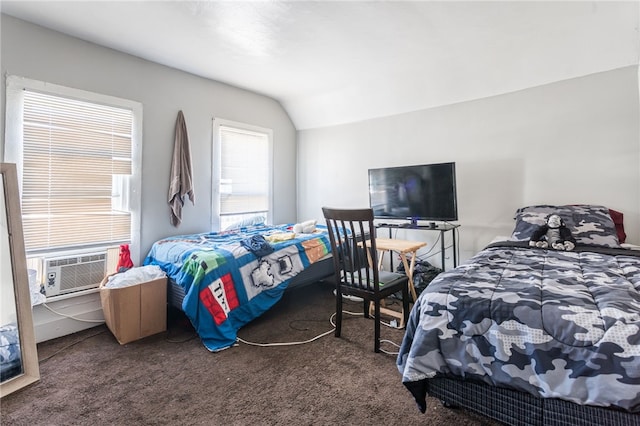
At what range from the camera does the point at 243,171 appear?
4242 millimetres

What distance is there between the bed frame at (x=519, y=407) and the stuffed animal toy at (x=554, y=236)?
154 centimetres

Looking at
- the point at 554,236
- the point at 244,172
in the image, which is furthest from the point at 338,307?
the point at 244,172

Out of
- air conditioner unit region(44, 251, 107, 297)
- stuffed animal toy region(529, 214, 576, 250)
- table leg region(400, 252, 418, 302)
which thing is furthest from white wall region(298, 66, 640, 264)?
air conditioner unit region(44, 251, 107, 297)

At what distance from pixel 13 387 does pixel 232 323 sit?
4.36 feet

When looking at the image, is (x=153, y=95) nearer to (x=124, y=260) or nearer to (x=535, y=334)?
(x=124, y=260)

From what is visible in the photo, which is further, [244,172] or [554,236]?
[244,172]

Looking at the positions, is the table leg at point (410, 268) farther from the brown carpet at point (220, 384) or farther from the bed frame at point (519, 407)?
the bed frame at point (519, 407)

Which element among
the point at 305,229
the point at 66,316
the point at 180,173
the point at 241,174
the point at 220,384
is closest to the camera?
the point at 220,384

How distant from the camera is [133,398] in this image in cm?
183

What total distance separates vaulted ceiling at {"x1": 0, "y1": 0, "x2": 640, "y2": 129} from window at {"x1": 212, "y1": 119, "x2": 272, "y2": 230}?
2.38ft

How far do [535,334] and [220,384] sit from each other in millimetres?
1741

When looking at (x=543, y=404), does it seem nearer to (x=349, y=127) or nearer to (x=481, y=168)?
(x=481, y=168)

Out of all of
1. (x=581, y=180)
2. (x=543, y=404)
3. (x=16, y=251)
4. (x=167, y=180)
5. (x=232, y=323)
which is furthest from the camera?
(x=167, y=180)

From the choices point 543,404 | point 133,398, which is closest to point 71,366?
point 133,398
